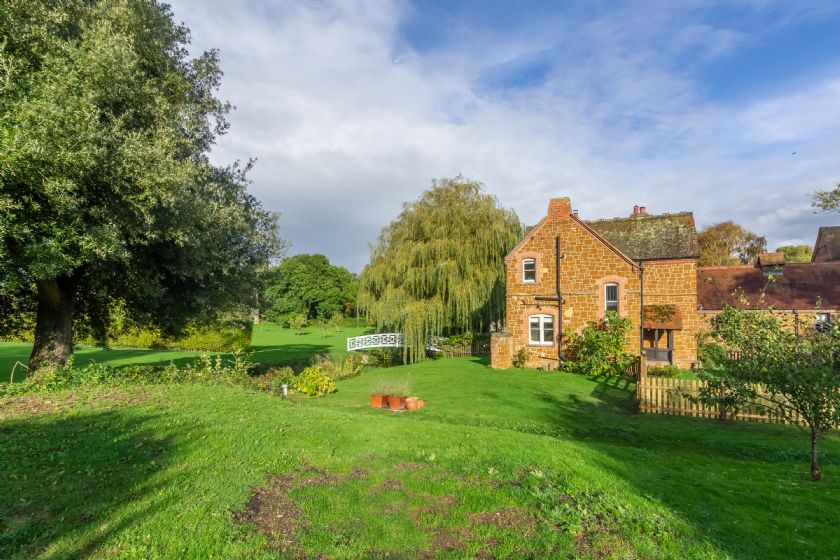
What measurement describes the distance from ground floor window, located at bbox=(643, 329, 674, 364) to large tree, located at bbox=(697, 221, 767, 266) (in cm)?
3120

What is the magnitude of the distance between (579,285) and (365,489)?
71.4 ft

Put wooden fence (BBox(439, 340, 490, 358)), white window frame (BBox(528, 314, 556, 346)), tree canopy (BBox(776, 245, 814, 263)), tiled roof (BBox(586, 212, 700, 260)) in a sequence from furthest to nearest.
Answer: tree canopy (BBox(776, 245, 814, 263))
wooden fence (BBox(439, 340, 490, 358))
white window frame (BBox(528, 314, 556, 346))
tiled roof (BBox(586, 212, 700, 260))

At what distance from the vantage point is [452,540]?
5242mm

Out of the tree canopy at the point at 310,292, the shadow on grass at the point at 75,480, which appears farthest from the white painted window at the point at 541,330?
the tree canopy at the point at 310,292

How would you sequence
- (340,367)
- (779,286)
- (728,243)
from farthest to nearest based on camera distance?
1. (728,243)
2. (779,286)
3. (340,367)

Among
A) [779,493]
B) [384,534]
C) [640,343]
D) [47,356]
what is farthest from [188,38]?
[640,343]

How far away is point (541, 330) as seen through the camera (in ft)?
87.4

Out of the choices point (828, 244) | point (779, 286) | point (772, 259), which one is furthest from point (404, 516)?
point (828, 244)

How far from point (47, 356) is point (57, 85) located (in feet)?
29.6

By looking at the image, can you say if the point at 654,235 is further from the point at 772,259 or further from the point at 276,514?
the point at 276,514

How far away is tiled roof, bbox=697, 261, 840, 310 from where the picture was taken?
27.6 meters

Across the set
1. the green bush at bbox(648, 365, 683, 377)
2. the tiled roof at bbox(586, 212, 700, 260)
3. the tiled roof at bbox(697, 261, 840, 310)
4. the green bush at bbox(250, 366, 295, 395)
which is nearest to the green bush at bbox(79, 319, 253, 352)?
the green bush at bbox(250, 366, 295, 395)

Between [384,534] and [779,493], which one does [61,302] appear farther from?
[779,493]

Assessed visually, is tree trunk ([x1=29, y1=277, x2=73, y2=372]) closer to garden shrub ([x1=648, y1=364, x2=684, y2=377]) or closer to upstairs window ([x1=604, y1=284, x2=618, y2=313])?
upstairs window ([x1=604, y1=284, x2=618, y2=313])
